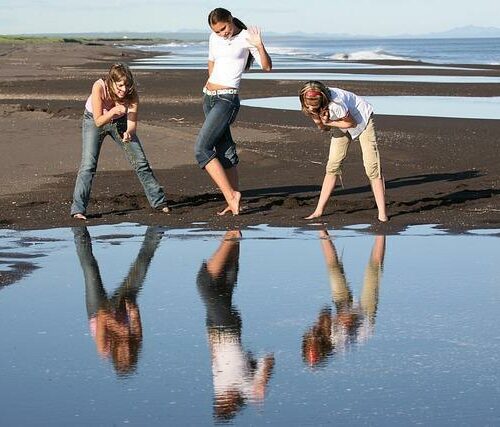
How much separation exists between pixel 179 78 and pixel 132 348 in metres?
33.6

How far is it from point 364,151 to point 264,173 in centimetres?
347

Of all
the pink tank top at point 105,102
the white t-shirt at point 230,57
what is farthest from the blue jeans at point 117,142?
the white t-shirt at point 230,57

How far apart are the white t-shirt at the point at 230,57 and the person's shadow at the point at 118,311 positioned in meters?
2.20

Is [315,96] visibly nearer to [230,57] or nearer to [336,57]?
[230,57]

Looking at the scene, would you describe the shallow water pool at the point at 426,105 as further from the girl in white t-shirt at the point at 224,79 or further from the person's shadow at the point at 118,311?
the person's shadow at the point at 118,311

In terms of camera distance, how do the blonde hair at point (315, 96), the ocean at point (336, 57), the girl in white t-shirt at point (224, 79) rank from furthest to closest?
the ocean at point (336, 57) → the girl in white t-shirt at point (224, 79) → the blonde hair at point (315, 96)

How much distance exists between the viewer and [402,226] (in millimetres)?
9922

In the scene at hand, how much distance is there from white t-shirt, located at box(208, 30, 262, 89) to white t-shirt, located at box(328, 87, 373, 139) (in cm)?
87

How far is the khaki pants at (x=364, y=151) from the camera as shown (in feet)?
34.5

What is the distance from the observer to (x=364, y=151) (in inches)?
415

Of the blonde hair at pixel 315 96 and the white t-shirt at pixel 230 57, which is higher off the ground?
the white t-shirt at pixel 230 57

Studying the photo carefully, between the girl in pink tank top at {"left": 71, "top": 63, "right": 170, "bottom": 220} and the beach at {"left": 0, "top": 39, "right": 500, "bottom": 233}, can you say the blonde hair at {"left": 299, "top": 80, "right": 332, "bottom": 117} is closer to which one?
the beach at {"left": 0, "top": 39, "right": 500, "bottom": 233}

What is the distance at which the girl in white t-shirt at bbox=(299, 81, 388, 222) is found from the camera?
9.95 metres

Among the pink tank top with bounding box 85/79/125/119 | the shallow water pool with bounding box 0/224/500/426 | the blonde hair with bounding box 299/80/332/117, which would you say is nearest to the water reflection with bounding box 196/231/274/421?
the shallow water pool with bounding box 0/224/500/426
